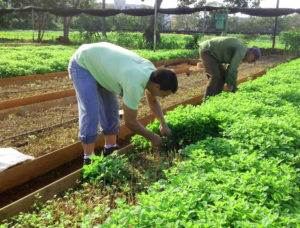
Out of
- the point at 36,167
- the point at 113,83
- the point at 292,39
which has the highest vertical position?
the point at 292,39

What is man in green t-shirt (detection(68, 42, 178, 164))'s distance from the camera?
2.65 metres

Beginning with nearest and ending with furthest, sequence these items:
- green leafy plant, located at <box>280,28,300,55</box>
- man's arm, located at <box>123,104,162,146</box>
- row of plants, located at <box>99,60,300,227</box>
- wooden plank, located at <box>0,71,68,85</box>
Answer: row of plants, located at <box>99,60,300,227</box> < man's arm, located at <box>123,104,162,146</box> < wooden plank, located at <box>0,71,68,85</box> < green leafy plant, located at <box>280,28,300,55</box>

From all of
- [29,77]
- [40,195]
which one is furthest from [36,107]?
[40,195]

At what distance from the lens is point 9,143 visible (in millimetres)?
4277

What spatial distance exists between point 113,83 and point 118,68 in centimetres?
24

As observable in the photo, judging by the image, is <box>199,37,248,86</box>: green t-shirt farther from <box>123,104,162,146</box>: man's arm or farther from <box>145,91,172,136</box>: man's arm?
<box>123,104,162,146</box>: man's arm

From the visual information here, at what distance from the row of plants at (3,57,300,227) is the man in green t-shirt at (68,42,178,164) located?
0.43m

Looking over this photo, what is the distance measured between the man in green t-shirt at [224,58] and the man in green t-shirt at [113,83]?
8.02ft

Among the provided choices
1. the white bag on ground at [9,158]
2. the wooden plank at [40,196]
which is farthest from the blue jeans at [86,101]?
the white bag on ground at [9,158]

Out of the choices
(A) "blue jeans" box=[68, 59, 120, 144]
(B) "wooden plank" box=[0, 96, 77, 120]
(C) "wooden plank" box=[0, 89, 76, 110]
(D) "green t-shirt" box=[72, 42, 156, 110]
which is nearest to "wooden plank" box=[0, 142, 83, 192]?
(A) "blue jeans" box=[68, 59, 120, 144]

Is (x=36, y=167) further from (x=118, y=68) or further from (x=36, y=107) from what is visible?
(x=36, y=107)

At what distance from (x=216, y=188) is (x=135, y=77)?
1.25 metres

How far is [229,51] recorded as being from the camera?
17.6 ft

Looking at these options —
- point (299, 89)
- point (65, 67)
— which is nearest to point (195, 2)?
point (65, 67)
